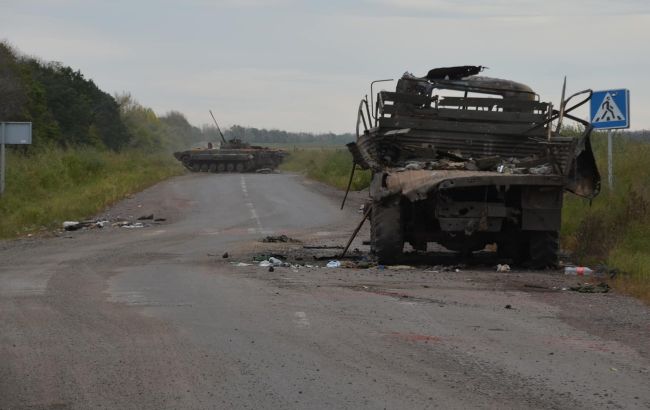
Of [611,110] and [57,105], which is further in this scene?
[57,105]

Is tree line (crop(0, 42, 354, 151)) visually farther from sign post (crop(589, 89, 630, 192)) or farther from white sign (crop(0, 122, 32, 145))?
sign post (crop(589, 89, 630, 192))

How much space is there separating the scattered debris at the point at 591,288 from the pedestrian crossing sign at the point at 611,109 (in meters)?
6.59

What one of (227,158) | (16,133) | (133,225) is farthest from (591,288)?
(227,158)

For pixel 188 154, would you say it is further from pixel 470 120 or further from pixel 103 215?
pixel 470 120

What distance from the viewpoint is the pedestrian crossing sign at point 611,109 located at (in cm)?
1730

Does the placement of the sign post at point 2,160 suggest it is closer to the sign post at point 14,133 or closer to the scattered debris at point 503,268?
the sign post at point 14,133

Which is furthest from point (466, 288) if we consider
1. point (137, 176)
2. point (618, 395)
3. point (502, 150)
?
point (137, 176)

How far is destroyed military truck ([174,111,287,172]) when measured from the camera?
55.5m

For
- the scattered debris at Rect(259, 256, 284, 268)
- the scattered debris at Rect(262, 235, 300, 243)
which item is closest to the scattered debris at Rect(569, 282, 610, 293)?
the scattered debris at Rect(259, 256, 284, 268)

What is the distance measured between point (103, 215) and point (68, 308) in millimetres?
16647

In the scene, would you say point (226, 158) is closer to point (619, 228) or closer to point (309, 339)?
point (619, 228)

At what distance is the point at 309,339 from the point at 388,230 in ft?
18.2

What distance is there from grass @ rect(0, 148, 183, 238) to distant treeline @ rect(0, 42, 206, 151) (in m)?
6.10

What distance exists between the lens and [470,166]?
42.9 ft
